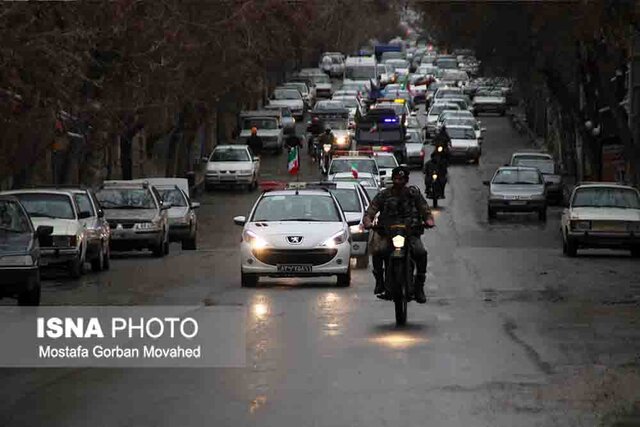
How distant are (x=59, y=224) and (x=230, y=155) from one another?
36.1m

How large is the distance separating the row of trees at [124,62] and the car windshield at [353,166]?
13.5 feet

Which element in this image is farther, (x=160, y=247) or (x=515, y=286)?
(x=160, y=247)

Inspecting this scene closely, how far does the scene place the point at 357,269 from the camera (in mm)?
31109

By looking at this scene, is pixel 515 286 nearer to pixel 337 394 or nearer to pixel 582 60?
pixel 337 394

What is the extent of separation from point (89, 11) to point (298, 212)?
942cm

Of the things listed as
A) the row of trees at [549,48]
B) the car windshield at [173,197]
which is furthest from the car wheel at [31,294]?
the row of trees at [549,48]

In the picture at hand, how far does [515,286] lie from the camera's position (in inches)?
1086

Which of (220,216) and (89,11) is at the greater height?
(89,11)

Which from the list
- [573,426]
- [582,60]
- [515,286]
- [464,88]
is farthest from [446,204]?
[464,88]

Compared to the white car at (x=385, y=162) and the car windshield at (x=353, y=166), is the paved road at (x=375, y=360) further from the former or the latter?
the white car at (x=385, y=162)

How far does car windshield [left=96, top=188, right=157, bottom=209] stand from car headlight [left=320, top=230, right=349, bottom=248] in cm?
1187

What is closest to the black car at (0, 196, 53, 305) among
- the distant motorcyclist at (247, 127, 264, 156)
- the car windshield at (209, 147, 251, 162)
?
the car windshield at (209, 147, 251, 162)

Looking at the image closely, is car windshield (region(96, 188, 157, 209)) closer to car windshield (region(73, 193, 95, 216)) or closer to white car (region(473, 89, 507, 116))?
car windshield (region(73, 193, 95, 216))

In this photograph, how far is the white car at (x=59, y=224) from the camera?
29875mm
